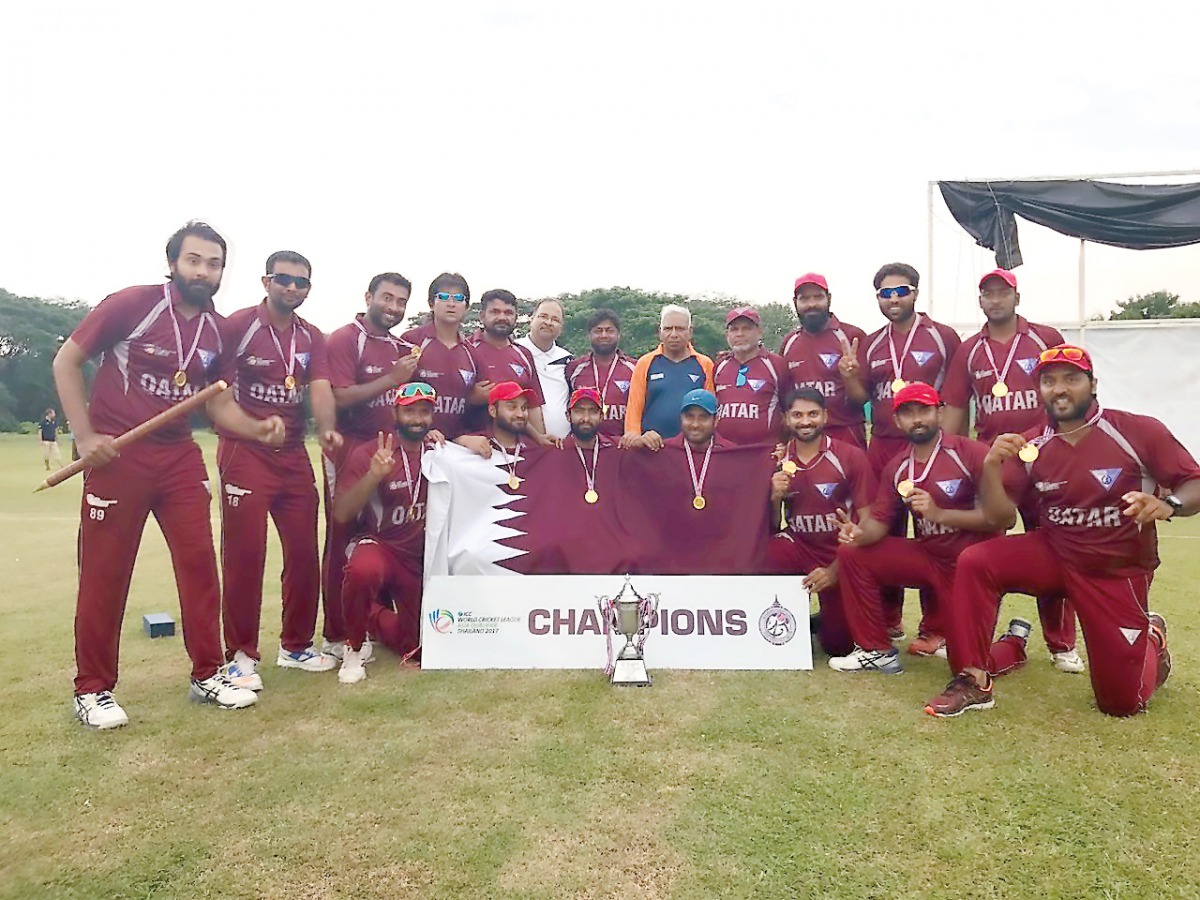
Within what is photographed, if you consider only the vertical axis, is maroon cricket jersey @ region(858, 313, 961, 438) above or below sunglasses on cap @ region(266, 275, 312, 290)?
below

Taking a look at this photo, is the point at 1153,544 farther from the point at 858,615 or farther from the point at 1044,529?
the point at 858,615

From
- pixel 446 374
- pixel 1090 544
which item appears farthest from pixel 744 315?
pixel 1090 544

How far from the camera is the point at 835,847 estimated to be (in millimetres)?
2998

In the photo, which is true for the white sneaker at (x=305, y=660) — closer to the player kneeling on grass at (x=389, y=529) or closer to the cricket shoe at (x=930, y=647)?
the player kneeling on grass at (x=389, y=529)

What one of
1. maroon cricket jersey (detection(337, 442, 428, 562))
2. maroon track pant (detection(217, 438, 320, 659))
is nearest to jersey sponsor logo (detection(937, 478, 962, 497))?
maroon cricket jersey (detection(337, 442, 428, 562))

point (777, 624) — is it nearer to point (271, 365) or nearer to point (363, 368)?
point (363, 368)

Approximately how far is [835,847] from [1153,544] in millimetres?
2596

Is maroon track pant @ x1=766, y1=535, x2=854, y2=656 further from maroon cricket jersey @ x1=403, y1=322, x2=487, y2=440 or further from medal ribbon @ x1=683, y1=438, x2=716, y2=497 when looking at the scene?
maroon cricket jersey @ x1=403, y1=322, x2=487, y2=440

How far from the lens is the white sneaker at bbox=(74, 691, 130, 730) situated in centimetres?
426

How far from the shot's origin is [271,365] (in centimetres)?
526

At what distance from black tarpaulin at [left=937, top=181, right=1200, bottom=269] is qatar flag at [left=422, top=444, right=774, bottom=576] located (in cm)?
875

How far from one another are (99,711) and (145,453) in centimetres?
132

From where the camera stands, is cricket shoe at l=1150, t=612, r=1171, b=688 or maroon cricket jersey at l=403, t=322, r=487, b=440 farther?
maroon cricket jersey at l=403, t=322, r=487, b=440

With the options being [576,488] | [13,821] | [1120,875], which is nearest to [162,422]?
[13,821]
